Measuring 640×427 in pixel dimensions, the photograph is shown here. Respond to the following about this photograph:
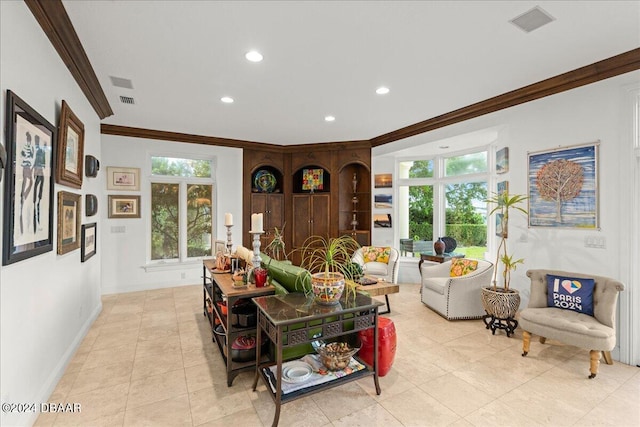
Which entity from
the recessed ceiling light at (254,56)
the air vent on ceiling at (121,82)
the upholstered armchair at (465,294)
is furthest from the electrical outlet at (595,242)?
the air vent on ceiling at (121,82)

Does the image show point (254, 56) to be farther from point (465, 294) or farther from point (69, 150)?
point (465, 294)

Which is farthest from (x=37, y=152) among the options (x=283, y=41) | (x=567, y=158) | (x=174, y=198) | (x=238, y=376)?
(x=567, y=158)

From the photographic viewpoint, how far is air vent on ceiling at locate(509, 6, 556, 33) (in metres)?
2.19

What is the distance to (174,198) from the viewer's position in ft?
19.0

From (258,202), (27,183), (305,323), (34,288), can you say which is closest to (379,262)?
(258,202)

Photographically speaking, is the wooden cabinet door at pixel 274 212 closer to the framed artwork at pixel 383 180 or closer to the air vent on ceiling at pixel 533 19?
the framed artwork at pixel 383 180

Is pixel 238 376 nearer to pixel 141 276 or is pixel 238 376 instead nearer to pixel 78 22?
pixel 78 22

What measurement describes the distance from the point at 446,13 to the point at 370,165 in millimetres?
4169

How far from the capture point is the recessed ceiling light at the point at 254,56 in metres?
2.75

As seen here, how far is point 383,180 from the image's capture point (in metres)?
6.33

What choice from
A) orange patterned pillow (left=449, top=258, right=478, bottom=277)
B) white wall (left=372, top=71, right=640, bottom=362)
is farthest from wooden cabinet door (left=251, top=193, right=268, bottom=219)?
white wall (left=372, top=71, right=640, bottom=362)

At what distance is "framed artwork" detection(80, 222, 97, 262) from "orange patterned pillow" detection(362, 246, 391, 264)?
3949mm

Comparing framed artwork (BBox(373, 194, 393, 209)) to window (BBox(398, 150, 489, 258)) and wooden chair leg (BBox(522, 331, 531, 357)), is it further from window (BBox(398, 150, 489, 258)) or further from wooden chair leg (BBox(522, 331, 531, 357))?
wooden chair leg (BBox(522, 331, 531, 357))

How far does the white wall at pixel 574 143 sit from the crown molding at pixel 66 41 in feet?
15.1
